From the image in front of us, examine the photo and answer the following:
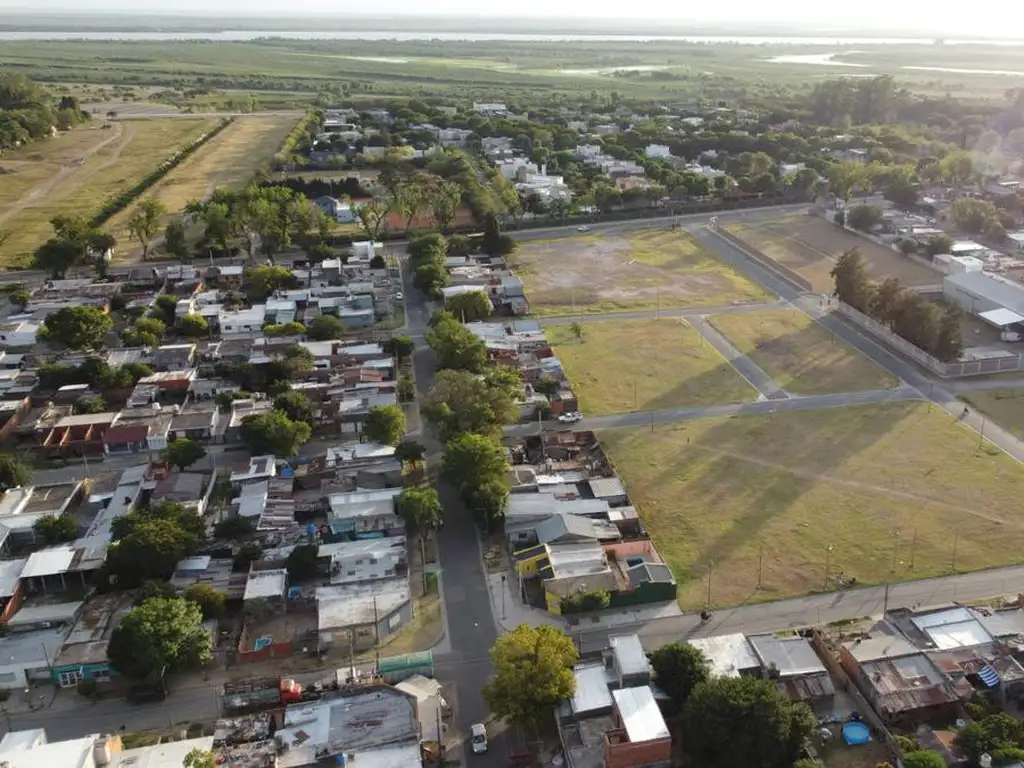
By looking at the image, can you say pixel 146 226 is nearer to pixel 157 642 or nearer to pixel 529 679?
pixel 157 642

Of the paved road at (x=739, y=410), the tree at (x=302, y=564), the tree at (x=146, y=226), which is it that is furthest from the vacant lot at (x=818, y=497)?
the tree at (x=146, y=226)

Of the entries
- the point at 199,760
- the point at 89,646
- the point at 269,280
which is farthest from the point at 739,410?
the point at 269,280

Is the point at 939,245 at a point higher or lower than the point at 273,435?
lower

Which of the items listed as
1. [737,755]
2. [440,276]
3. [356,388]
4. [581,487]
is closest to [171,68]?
[440,276]

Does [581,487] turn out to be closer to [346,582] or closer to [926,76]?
[346,582]

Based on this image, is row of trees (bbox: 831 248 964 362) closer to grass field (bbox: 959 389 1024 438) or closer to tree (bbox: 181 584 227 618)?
grass field (bbox: 959 389 1024 438)
